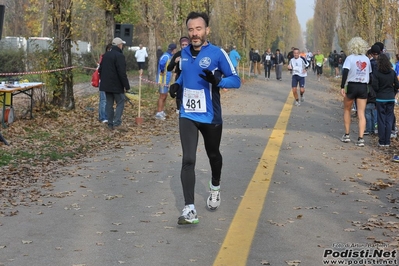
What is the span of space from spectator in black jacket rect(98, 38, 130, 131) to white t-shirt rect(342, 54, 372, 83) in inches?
195

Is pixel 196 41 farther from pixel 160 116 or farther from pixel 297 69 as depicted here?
pixel 297 69

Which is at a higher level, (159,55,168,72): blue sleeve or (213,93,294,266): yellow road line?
(159,55,168,72): blue sleeve

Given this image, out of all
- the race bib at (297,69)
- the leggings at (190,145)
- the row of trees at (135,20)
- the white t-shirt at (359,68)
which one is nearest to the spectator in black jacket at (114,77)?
the row of trees at (135,20)

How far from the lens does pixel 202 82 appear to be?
22.8 ft

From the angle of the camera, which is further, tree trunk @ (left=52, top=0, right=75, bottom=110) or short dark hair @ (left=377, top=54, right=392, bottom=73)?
tree trunk @ (left=52, top=0, right=75, bottom=110)

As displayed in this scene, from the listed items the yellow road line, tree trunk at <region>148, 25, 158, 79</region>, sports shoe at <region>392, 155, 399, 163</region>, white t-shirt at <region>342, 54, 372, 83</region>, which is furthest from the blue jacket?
tree trunk at <region>148, 25, 158, 79</region>

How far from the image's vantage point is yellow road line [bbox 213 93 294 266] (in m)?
5.82

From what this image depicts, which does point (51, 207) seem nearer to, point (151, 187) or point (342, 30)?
point (151, 187)

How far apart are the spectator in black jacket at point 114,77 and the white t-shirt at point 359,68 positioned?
16.2ft

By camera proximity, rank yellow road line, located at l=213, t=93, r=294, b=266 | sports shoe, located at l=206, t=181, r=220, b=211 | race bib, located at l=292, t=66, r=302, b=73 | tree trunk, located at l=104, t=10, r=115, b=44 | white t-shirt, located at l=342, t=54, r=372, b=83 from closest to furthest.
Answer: yellow road line, located at l=213, t=93, r=294, b=266 → sports shoe, located at l=206, t=181, r=220, b=211 → white t-shirt, located at l=342, t=54, r=372, b=83 → race bib, located at l=292, t=66, r=302, b=73 → tree trunk, located at l=104, t=10, r=115, b=44

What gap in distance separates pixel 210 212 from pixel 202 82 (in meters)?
1.44

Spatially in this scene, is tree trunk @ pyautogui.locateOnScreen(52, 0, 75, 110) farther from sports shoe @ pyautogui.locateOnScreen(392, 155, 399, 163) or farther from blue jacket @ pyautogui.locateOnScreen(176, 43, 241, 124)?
blue jacket @ pyautogui.locateOnScreen(176, 43, 241, 124)

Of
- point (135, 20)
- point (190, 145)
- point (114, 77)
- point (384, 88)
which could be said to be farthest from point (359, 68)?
point (135, 20)

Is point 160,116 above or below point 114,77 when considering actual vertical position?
below
